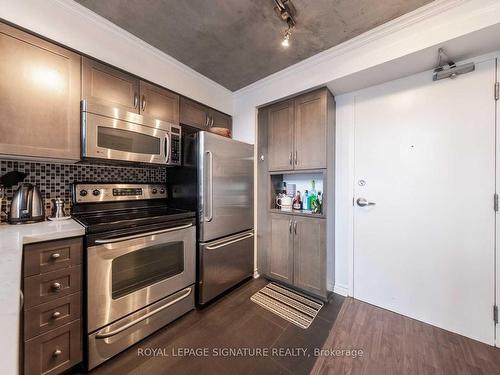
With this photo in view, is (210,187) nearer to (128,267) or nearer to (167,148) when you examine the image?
(167,148)

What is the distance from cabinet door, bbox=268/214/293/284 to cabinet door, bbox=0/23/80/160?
1.97m

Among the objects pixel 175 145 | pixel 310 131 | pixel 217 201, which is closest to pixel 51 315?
pixel 217 201

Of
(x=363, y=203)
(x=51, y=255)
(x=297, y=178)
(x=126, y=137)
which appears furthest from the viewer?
(x=297, y=178)

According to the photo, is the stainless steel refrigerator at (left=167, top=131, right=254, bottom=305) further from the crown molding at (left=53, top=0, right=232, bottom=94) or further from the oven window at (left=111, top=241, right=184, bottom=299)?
the crown molding at (left=53, top=0, right=232, bottom=94)

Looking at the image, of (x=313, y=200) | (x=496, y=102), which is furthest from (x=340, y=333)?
(x=496, y=102)

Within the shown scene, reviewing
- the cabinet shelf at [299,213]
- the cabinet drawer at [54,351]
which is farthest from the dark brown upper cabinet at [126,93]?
the cabinet drawer at [54,351]

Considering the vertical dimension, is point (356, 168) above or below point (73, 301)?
above

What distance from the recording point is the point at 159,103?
1.94 m

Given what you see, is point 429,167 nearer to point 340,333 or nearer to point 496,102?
point 496,102

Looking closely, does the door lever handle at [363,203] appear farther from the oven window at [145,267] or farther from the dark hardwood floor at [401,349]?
the oven window at [145,267]

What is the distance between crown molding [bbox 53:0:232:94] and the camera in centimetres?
142

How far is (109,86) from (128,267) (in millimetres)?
1437

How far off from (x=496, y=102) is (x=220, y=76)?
2.42 m

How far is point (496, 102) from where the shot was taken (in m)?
1.50
